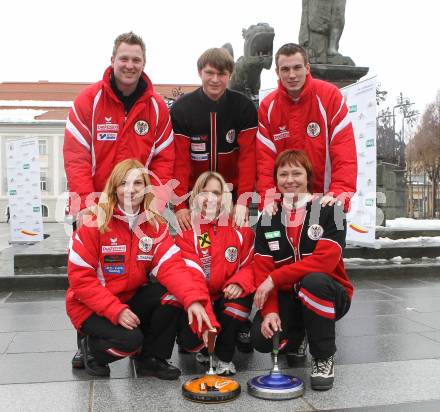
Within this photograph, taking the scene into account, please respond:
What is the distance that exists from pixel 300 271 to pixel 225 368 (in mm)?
735

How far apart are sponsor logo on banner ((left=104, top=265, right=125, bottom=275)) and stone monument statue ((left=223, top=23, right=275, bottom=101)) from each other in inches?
217

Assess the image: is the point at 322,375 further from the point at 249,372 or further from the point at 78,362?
the point at 78,362

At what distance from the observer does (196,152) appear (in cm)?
402

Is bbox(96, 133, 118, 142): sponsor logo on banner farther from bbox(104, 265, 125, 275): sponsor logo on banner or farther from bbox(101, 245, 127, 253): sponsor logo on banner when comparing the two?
bbox(104, 265, 125, 275): sponsor logo on banner

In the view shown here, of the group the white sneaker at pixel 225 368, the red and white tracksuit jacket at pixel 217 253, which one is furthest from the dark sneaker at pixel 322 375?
the red and white tracksuit jacket at pixel 217 253

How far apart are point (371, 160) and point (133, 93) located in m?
4.70

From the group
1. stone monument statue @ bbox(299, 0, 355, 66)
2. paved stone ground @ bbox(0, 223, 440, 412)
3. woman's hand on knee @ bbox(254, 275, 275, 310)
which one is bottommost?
paved stone ground @ bbox(0, 223, 440, 412)

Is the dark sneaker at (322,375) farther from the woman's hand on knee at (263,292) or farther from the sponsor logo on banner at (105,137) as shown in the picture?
the sponsor logo on banner at (105,137)

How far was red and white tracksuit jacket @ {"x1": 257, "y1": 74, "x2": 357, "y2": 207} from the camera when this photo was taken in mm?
3771

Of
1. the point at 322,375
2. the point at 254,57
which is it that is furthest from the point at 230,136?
the point at 254,57

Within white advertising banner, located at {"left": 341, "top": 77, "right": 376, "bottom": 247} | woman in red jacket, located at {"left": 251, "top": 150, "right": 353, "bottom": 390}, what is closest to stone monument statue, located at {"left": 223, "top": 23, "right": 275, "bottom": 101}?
white advertising banner, located at {"left": 341, "top": 77, "right": 376, "bottom": 247}

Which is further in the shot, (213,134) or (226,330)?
(213,134)

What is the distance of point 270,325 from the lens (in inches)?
129

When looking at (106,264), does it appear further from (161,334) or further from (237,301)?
(237,301)
